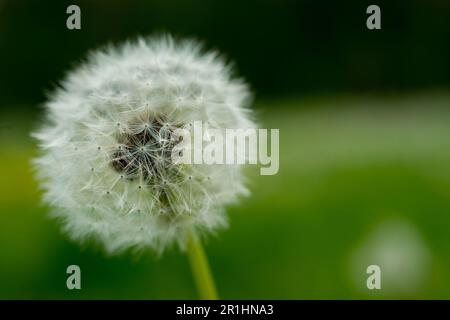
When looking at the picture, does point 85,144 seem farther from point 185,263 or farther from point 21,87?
point 21,87

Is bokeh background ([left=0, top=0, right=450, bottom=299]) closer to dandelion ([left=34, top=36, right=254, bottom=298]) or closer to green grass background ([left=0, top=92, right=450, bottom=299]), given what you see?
green grass background ([left=0, top=92, right=450, bottom=299])

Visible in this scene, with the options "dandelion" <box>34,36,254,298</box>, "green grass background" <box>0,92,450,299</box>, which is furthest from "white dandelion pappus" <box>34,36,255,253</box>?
"green grass background" <box>0,92,450,299</box>

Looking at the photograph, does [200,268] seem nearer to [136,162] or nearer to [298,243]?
[136,162]

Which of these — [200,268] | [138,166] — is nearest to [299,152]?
[200,268]

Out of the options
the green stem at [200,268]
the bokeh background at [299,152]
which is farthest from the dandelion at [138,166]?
the bokeh background at [299,152]

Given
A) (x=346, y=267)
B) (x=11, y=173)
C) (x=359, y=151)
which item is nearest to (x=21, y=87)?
(x=11, y=173)

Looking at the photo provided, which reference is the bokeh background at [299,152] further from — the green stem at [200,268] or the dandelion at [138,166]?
the green stem at [200,268]
